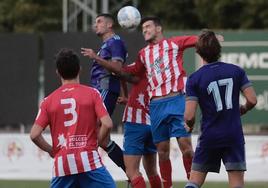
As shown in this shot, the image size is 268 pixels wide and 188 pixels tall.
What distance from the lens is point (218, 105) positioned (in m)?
10.5

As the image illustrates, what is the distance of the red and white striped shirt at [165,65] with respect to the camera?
13117 mm

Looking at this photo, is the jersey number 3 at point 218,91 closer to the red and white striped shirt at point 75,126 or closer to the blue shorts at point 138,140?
Answer: the red and white striped shirt at point 75,126

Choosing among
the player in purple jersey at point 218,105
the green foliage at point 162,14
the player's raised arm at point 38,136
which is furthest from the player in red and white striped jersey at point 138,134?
the green foliage at point 162,14

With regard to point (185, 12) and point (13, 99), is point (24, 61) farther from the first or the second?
point (185, 12)

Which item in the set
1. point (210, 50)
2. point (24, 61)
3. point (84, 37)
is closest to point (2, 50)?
point (24, 61)

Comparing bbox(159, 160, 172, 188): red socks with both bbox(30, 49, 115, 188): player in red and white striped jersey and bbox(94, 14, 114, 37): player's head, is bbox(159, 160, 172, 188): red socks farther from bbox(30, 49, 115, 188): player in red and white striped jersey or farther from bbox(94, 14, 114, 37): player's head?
bbox(30, 49, 115, 188): player in red and white striped jersey

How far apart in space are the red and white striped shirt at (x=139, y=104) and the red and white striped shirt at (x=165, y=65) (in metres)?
0.21

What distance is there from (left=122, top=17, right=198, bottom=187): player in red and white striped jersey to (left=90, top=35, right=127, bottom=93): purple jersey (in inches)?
10.9

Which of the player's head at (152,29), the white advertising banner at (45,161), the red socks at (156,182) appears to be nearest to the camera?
the player's head at (152,29)

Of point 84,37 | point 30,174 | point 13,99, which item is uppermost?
point 84,37

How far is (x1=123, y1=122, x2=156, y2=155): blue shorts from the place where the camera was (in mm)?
13273

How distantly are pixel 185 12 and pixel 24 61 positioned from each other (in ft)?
68.9

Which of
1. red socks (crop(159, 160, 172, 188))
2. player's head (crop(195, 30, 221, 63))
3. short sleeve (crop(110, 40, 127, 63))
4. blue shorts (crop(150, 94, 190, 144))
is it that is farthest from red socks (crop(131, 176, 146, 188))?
player's head (crop(195, 30, 221, 63))

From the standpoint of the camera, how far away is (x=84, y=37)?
2045 cm
